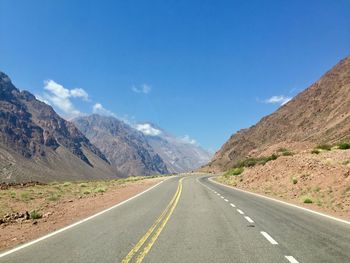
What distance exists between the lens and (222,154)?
175250 mm

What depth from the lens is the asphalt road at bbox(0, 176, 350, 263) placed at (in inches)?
320

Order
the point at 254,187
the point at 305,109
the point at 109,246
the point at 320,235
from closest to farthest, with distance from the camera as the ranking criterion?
the point at 109,246 → the point at 320,235 → the point at 254,187 → the point at 305,109

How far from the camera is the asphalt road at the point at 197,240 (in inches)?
320

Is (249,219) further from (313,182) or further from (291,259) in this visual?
(313,182)

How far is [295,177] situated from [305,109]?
9296 cm

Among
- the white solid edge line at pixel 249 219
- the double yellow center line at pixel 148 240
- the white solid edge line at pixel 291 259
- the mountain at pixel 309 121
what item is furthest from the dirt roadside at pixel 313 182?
the mountain at pixel 309 121

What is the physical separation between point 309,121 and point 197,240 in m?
105

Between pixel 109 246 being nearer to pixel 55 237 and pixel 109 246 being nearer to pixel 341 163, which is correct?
pixel 55 237

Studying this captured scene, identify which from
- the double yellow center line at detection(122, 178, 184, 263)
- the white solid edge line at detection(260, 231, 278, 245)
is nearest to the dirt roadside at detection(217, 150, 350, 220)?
the white solid edge line at detection(260, 231, 278, 245)

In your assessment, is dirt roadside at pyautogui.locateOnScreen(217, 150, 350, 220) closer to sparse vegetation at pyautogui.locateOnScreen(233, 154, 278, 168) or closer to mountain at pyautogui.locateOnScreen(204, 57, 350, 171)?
→ sparse vegetation at pyautogui.locateOnScreen(233, 154, 278, 168)

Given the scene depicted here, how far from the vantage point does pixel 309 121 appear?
108688 millimetres

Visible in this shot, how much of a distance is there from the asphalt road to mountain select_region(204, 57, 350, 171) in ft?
206

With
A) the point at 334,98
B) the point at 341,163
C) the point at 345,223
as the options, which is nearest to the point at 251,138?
the point at 334,98

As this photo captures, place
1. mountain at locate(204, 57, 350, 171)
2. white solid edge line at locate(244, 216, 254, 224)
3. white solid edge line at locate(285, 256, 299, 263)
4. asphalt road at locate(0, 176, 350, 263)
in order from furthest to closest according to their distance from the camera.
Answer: mountain at locate(204, 57, 350, 171), white solid edge line at locate(244, 216, 254, 224), asphalt road at locate(0, 176, 350, 263), white solid edge line at locate(285, 256, 299, 263)
